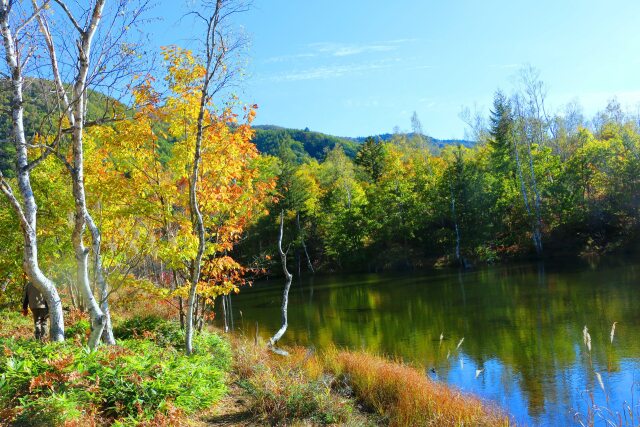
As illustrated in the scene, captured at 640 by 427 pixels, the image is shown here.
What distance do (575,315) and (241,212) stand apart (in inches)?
455

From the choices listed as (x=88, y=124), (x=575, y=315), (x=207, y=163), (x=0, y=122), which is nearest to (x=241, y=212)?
(x=207, y=163)

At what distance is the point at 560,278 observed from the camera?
25438mm

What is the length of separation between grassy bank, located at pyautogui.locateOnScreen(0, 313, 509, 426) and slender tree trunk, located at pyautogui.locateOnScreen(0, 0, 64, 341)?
2.24 feet

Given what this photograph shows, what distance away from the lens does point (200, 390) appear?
269 inches

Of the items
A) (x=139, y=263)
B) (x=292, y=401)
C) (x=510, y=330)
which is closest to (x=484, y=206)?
(x=510, y=330)

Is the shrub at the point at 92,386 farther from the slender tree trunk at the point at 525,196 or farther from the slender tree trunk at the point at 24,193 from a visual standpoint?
the slender tree trunk at the point at 525,196

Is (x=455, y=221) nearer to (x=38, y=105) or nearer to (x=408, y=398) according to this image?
(x=408, y=398)

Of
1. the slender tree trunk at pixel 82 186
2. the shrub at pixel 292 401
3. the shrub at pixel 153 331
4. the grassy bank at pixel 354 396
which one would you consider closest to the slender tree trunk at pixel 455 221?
the grassy bank at pixel 354 396

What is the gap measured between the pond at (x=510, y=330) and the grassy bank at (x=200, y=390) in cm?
155

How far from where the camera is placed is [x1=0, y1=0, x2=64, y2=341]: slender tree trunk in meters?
6.47

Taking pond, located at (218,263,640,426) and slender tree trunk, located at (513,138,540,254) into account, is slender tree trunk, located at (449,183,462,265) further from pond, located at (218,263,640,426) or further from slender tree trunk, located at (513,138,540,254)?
pond, located at (218,263,640,426)

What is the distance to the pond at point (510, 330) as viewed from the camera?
9.52 meters

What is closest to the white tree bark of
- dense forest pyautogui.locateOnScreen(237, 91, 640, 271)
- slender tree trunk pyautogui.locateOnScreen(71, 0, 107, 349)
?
slender tree trunk pyautogui.locateOnScreen(71, 0, 107, 349)

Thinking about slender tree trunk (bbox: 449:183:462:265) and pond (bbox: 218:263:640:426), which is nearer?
pond (bbox: 218:263:640:426)
